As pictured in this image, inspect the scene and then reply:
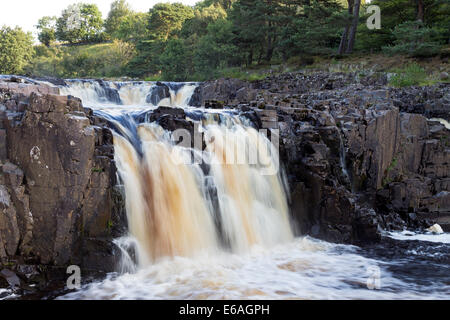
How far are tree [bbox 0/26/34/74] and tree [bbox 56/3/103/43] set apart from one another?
2943 centimetres

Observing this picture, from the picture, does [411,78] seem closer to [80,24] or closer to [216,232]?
[216,232]

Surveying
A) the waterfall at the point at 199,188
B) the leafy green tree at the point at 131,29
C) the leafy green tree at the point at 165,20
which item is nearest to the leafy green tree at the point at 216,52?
the leafy green tree at the point at 165,20

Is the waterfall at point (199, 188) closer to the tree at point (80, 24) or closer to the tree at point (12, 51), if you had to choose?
the tree at point (12, 51)

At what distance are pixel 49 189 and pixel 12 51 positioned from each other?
40457 millimetres

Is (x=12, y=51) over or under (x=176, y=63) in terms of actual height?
over

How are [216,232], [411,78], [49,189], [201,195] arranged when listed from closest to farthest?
[49,189] < [216,232] < [201,195] < [411,78]

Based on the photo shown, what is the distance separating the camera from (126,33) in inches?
2470

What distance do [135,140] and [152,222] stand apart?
2.41 meters

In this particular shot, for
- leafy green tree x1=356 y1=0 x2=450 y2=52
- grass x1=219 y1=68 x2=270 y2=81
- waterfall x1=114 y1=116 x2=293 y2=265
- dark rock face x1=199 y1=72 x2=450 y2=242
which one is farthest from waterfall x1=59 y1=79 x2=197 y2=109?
leafy green tree x1=356 y1=0 x2=450 y2=52

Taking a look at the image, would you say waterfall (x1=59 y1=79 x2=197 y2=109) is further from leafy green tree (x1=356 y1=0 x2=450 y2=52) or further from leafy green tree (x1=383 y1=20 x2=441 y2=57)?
leafy green tree (x1=356 y1=0 x2=450 y2=52)

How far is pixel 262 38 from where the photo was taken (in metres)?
32.6

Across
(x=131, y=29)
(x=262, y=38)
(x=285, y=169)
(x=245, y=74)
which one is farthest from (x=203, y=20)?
(x=285, y=169)

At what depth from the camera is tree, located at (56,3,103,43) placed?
7188 centimetres
